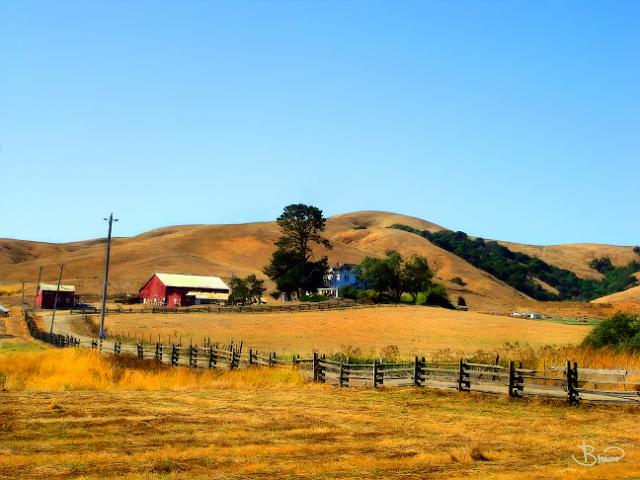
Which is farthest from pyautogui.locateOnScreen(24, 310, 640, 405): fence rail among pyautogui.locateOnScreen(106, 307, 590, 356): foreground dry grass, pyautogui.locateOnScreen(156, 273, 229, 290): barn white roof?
pyautogui.locateOnScreen(156, 273, 229, 290): barn white roof

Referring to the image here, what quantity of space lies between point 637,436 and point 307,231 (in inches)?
4627

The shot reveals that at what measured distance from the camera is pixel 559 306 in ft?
448

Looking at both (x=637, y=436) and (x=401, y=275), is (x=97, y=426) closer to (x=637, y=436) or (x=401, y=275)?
(x=637, y=436)

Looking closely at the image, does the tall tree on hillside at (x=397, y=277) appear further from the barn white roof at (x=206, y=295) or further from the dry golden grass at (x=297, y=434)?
the dry golden grass at (x=297, y=434)

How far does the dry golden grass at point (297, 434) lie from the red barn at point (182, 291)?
3695 inches

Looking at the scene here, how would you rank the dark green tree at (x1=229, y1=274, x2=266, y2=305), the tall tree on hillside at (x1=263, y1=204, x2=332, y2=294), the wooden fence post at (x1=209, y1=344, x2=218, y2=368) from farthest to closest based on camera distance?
the tall tree on hillside at (x1=263, y1=204, x2=332, y2=294) → the dark green tree at (x1=229, y1=274, x2=266, y2=305) → the wooden fence post at (x1=209, y1=344, x2=218, y2=368)

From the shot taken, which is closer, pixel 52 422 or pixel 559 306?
pixel 52 422

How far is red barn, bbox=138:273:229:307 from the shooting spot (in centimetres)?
12488

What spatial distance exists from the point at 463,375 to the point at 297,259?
10232cm

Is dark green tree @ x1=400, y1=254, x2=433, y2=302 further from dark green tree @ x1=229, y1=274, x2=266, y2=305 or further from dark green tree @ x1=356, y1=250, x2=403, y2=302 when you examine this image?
dark green tree @ x1=229, y1=274, x2=266, y2=305

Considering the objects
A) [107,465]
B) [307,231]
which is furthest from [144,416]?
[307,231]

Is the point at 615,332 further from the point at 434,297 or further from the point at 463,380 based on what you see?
the point at 434,297

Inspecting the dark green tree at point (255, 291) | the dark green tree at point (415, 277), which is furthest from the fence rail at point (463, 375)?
the dark green tree at point (415, 277)

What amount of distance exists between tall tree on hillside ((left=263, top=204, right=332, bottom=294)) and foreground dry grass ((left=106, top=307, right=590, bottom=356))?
3215 cm
